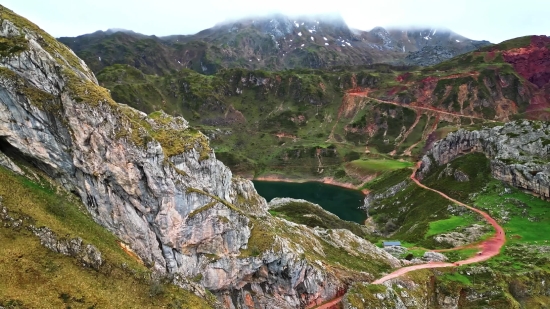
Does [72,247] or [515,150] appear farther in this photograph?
[515,150]

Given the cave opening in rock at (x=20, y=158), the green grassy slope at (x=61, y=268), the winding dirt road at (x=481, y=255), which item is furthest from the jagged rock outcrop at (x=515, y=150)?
the cave opening in rock at (x=20, y=158)

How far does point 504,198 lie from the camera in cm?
10138

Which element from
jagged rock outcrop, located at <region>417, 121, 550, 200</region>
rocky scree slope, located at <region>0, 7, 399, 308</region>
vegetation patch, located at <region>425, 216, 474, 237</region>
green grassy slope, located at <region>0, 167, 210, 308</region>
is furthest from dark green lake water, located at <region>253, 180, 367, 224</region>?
green grassy slope, located at <region>0, 167, 210, 308</region>

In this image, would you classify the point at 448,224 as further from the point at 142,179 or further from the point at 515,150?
the point at 142,179

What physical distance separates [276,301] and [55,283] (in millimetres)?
31258

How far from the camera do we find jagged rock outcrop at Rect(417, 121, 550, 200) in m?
97.8

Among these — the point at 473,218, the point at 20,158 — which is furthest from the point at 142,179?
the point at 473,218

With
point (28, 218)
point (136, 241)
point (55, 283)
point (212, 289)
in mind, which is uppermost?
point (28, 218)

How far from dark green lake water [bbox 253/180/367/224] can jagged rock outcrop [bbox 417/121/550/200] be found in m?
42.3

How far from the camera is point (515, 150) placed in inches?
4336

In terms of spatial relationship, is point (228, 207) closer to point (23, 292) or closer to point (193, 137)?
point (193, 137)

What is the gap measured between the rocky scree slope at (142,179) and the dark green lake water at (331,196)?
305 ft

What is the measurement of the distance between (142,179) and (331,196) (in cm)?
14449

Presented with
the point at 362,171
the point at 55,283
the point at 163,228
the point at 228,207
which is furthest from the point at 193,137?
the point at 362,171
